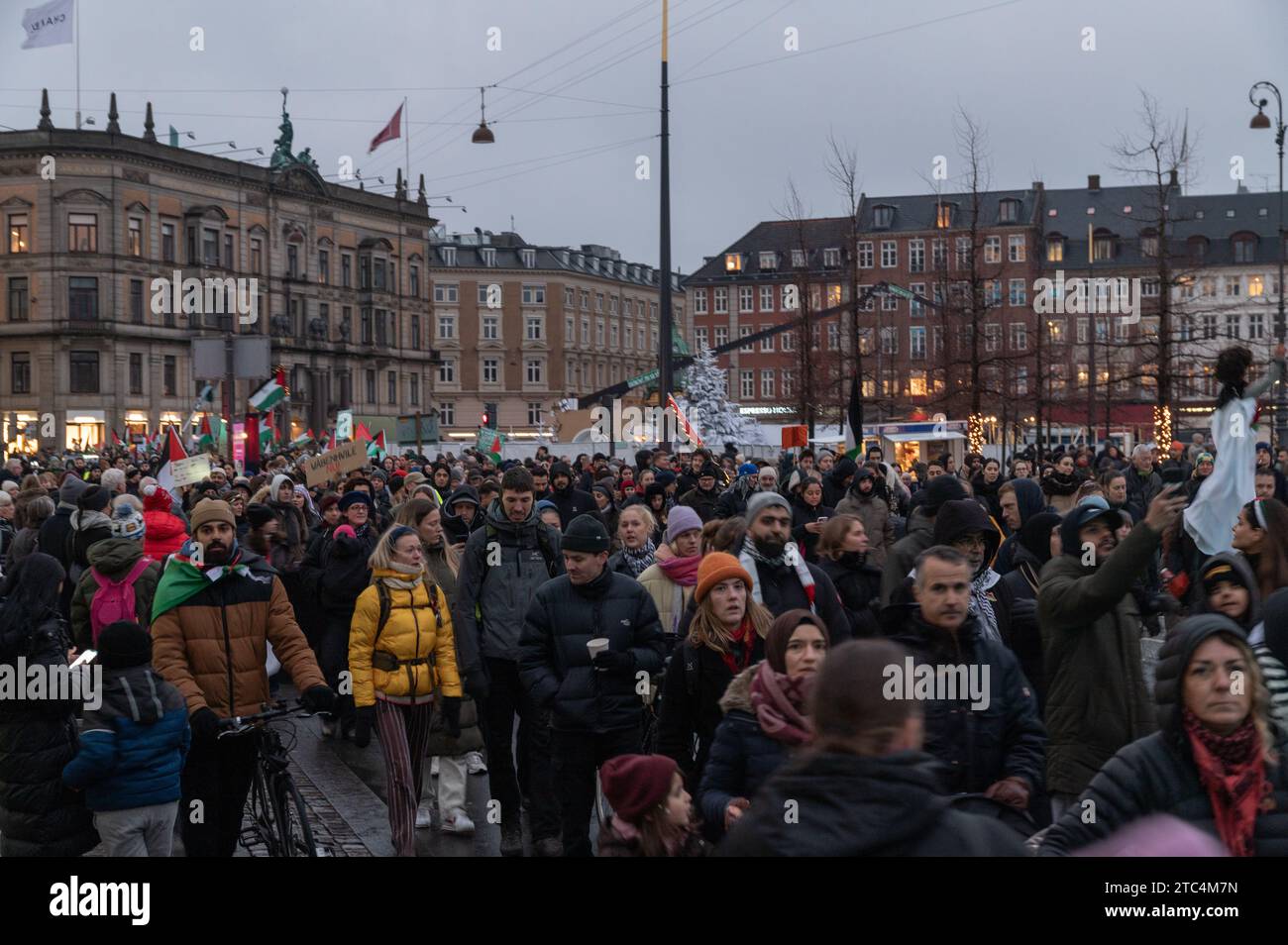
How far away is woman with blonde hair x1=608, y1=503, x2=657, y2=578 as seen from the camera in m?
9.70

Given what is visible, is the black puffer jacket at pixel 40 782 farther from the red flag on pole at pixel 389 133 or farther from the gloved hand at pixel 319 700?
the red flag on pole at pixel 389 133

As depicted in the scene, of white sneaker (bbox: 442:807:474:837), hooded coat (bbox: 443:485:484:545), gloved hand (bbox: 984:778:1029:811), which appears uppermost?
hooded coat (bbox: 443:485:484:545)

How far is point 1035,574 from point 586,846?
2539mm

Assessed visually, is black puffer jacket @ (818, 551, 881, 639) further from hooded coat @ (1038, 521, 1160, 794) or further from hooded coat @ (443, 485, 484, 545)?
hooded coat @ (443, 485, 484, 545)

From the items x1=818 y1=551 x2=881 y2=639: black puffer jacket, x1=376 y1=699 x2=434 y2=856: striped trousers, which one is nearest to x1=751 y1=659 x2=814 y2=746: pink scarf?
x1=818 y1=551 x2=881 y2=639: black puffer jacket

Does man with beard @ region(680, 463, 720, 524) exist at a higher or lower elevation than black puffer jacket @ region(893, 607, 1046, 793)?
higher

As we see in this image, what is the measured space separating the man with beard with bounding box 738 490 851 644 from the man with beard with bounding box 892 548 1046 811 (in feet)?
5.33

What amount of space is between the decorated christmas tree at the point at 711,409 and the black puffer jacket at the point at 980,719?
183 ft

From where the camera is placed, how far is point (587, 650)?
287 inches

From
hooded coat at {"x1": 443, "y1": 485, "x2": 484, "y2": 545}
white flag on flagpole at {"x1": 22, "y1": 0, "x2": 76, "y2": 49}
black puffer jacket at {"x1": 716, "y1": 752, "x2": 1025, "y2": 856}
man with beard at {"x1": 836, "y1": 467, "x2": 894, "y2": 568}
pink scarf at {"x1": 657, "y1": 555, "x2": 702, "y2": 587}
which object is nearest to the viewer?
black puffer jacket at {"x1": 716, "y1": 752, "x2": 1025, "y2": 856}

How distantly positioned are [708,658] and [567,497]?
8596mm

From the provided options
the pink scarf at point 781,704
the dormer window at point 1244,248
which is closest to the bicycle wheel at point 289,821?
the pink scarf at point 781,704

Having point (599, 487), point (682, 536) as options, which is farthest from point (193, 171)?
point (682, 536)

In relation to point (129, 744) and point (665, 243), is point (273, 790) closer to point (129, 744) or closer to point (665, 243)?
point (129, 744)
